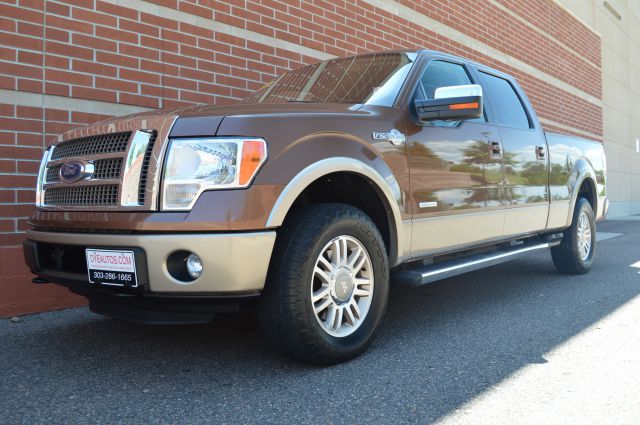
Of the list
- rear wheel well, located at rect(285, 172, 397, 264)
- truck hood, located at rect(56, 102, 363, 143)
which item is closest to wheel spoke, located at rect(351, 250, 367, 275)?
rear wheel well, located at rect(285, 172, 397, 264)

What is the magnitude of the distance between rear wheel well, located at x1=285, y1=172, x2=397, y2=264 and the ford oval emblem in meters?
1.15

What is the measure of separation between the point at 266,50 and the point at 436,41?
4106 mm

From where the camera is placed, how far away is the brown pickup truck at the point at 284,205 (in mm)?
2639

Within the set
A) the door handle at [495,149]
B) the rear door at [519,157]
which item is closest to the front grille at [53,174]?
the door handle at [495,149]

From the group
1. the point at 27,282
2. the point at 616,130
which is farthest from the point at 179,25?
the point at 616,130

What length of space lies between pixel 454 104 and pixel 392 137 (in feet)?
1.41

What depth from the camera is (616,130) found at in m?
19.4

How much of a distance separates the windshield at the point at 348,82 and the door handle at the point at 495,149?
927mm

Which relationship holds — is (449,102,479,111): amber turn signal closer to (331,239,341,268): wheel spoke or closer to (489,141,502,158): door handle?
(489,141,502,158): door handle

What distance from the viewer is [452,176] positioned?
387cm

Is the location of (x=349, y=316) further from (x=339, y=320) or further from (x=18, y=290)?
(x=18, y=290)

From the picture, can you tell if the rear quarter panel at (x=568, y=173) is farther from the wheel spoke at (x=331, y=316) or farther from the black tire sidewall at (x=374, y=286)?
the wheel spoke at (x=331, y=316)

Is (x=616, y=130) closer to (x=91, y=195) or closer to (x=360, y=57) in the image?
(x=360, y=57)

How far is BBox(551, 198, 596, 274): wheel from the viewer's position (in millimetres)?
5863
